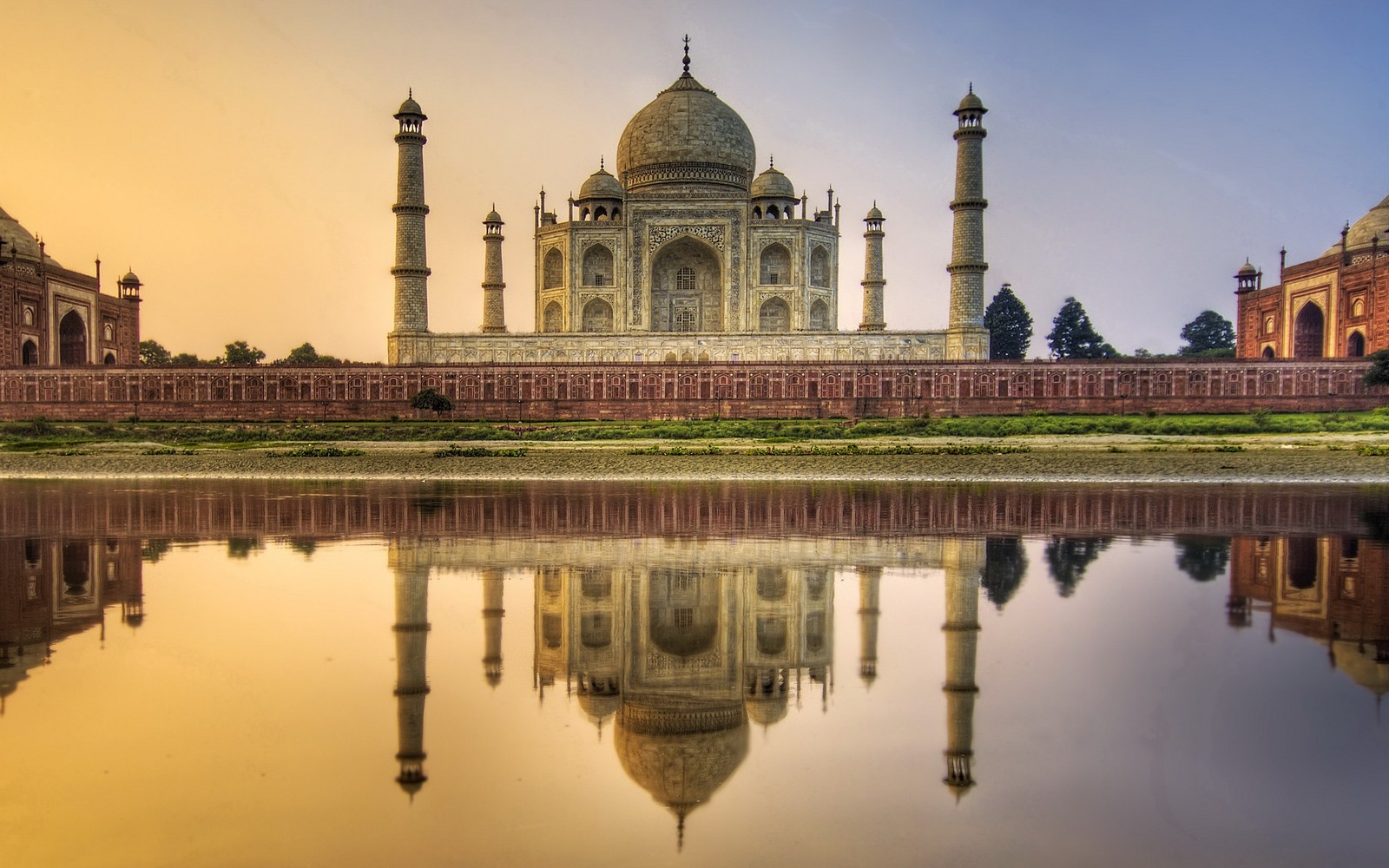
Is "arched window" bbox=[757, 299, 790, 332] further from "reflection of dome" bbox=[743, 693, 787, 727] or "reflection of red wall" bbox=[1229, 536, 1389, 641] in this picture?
"reflection of dome" bbox=[743, 693, 787, 727]

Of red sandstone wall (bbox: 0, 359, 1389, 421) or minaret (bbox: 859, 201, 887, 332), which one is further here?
minaret (bbox: 859, 201, 887, 332)

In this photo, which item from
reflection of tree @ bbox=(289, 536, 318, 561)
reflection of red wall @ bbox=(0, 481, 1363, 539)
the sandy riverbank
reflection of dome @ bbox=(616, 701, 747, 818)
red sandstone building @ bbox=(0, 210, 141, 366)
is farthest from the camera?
red sandstone building @ bbox=(0, 210, 141, 366)

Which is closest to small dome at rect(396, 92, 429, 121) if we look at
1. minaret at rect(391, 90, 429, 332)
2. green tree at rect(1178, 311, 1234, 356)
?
minaret at rect(391, 90, 429, 332)

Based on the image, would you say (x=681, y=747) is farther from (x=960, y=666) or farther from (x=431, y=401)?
(x=431, y=401)

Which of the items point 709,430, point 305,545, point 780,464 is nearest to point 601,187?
point 709,430

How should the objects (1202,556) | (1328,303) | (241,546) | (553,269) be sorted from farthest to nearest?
1. (553,269)
2. (1328,303)
3. (241,546)
4. (1202,556)

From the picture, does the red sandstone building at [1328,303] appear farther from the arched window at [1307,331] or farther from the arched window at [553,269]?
the arched window at [553,269]

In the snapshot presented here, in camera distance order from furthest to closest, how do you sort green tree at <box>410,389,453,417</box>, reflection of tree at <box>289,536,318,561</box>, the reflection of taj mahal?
green tree at <box>410,389,453,417</box> → reflection of tree at <box>289,536,318,561</box> → the reflection of taj mahal
